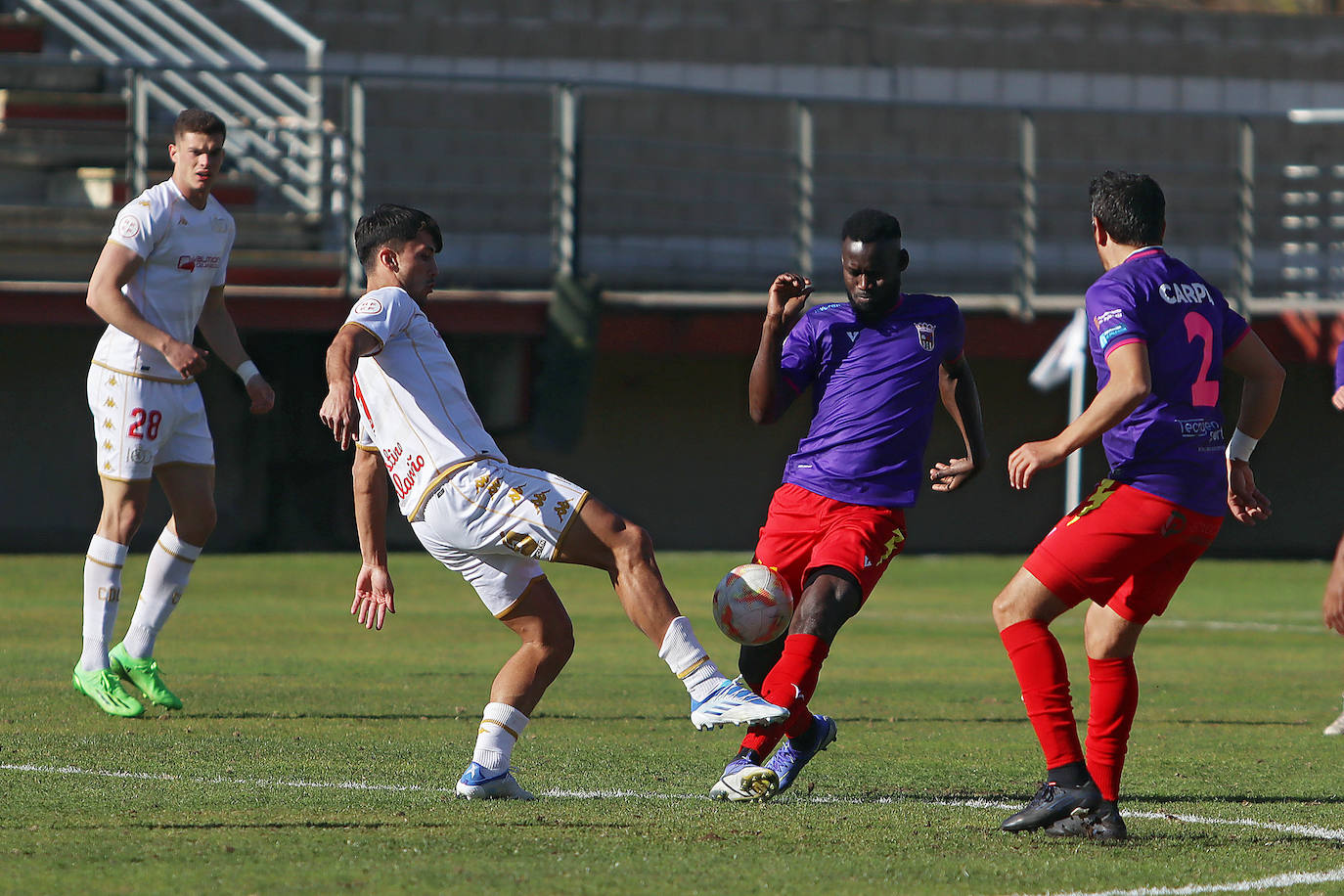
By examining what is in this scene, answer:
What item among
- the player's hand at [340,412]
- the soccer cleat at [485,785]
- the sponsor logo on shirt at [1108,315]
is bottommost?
the soccer cleat at [485,785]

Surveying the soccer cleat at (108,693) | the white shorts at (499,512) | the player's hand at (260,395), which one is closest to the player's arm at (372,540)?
the white shorts at (499,512)

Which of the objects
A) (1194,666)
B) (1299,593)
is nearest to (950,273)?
(1299,593)

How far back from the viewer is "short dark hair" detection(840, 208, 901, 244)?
252 inches

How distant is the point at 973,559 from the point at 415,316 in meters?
13.8

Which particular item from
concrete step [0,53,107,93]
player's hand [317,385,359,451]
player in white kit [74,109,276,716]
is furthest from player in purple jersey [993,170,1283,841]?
concrete step [0,53,107,93]

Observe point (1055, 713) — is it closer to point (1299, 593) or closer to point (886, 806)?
point (886, 806)

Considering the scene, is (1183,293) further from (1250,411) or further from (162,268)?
(162,268)

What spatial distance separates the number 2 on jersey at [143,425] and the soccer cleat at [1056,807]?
4162 millimetres

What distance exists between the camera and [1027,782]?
6516 millimetres

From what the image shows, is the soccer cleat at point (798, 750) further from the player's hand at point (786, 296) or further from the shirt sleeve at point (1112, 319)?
the shirt sleeve at point (1112, 319)

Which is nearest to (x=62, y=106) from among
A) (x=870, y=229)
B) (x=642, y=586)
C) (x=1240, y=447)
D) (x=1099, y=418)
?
(x=870, y=229)

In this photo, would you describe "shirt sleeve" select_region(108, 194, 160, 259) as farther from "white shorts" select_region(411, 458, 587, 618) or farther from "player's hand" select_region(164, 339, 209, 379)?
"white shorts" select_region(411, 458, 587, 618)

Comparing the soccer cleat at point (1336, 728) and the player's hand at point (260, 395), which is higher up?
the player's hand at point (260, 395)

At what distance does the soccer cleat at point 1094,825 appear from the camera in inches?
212
